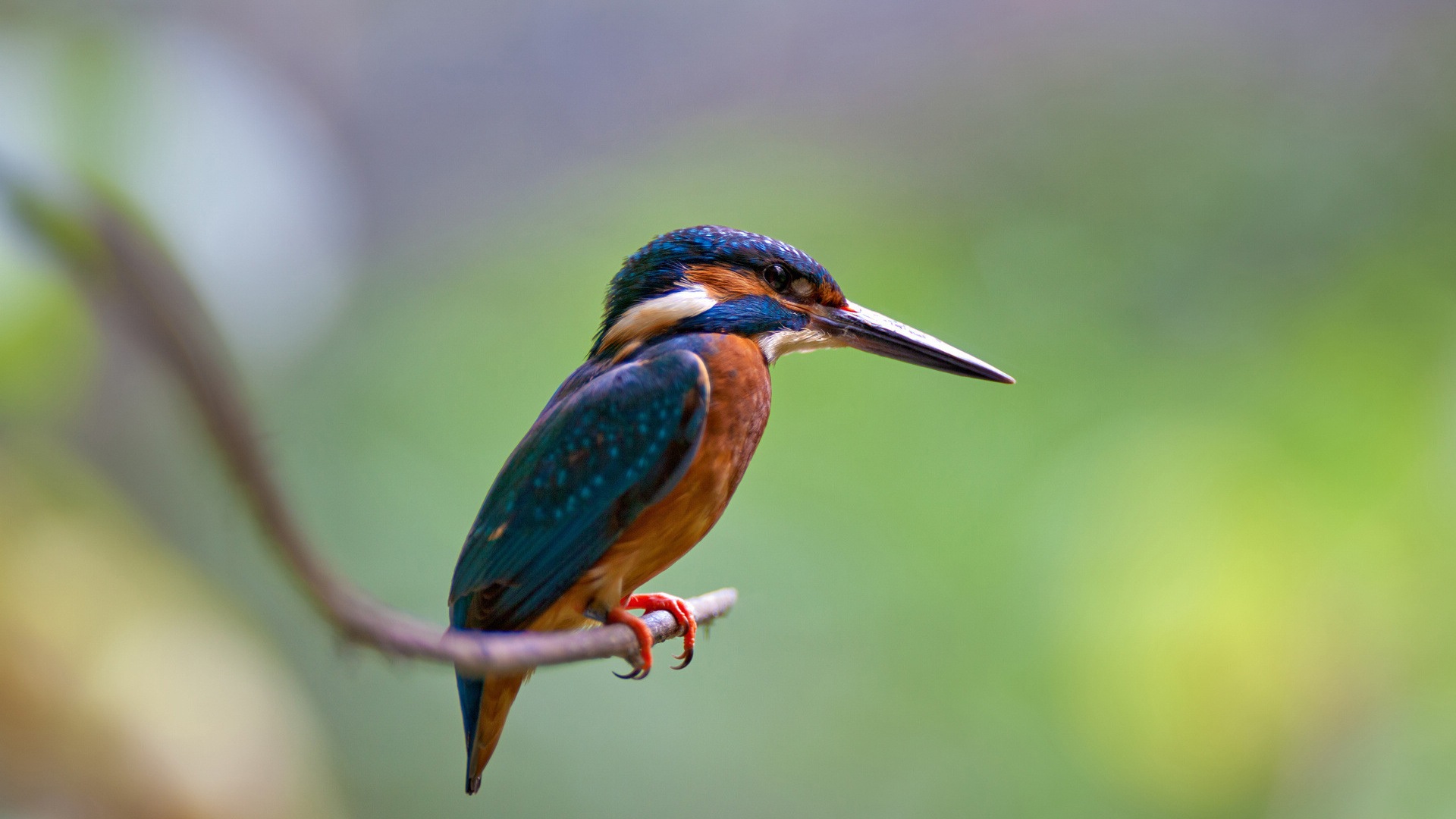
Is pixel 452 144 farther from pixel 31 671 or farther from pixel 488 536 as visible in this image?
pixel 488 536

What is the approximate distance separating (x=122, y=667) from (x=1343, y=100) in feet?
13.3

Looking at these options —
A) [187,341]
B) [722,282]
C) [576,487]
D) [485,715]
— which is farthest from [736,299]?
[187,341]

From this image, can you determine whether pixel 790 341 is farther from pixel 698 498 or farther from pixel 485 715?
pixel 485 715

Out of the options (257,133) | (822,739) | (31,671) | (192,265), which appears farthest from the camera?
(822,739)

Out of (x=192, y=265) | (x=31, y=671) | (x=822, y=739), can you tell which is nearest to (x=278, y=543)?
(x=192, y=265)

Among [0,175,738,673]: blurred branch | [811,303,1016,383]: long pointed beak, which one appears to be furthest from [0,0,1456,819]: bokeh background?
[0,175,738,673]: blurred branch

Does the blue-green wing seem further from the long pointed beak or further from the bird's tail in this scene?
the long pointed beak

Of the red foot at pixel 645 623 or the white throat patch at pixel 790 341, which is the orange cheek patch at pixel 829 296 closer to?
the white throat patch at pixel 790 341

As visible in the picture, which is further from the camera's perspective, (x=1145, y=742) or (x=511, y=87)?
(x=511, y=87)

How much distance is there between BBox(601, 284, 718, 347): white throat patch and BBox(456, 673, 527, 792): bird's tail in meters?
0.36

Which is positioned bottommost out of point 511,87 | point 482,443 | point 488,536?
point 482,443

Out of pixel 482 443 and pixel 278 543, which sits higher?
pixel 278 543

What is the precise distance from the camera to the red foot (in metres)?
1.01

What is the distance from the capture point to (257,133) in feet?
6.87
